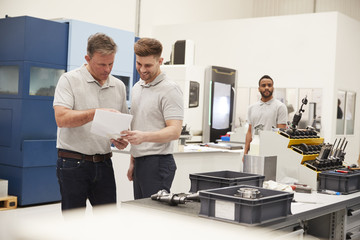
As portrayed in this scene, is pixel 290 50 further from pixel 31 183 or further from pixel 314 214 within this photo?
pixel 314 214

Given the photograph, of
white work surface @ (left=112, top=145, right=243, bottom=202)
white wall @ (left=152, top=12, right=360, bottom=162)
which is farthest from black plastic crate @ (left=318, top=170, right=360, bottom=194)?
white wall @ (left=152, top=12, right=360, bottom=162)

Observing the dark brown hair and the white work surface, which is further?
the white work surface

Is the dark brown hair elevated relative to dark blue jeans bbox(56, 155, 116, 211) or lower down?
elevated

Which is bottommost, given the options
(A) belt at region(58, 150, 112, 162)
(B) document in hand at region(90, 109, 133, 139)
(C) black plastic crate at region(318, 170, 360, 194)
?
(C) black plastic crate at region(318, 170, 360, 194)

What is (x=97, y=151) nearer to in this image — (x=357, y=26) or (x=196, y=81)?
(x=196, y=81)

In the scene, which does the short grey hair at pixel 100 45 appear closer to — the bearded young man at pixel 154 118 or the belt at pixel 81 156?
the bearded young man at pixel 154 118

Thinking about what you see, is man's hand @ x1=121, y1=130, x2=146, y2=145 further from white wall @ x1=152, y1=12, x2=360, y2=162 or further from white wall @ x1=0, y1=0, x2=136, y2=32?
white wall @ x1=152, y1=12, x2=360, y2=162

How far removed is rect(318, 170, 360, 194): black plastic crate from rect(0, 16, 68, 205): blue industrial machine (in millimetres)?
3520

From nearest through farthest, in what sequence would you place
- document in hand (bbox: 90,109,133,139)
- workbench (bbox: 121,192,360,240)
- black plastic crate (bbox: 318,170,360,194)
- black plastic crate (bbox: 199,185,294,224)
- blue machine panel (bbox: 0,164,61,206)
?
black plastic crate (bbox: 199,185,294,224)
workbench (bbox: 121,192,360,240)
document in hand (bbox: 90,109,133,139)
black plastic crate (bbox: 318,170,360,194)
blue machine panel (bbox: 0,164,61,206)

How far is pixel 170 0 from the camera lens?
382 inches

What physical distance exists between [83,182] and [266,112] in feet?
11.0

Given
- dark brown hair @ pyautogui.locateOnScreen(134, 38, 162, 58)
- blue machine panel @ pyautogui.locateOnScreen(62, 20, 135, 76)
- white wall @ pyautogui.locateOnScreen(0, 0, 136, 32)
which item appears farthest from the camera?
white wall @ pyautogui.locateOnScreen(0, 0, 136, 32)

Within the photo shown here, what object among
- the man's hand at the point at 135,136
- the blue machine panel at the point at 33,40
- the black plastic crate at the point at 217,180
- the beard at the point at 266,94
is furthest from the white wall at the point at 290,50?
the man's hand at the point at 135,136

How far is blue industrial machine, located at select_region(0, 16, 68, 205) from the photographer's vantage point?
524 centimetres
